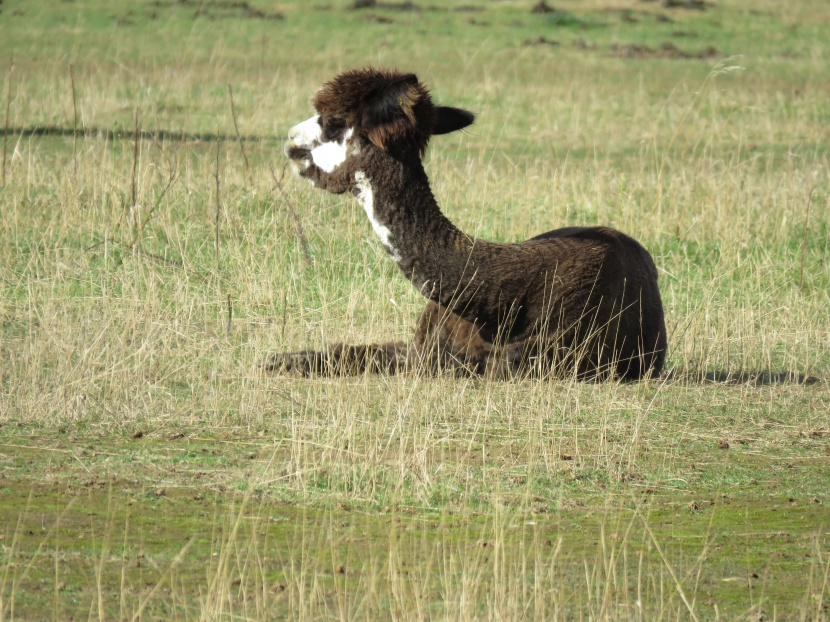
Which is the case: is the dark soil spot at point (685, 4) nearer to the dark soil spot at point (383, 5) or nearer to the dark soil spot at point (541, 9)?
the dark soil spot at point (541, 9)

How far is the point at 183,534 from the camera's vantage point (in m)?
4.59

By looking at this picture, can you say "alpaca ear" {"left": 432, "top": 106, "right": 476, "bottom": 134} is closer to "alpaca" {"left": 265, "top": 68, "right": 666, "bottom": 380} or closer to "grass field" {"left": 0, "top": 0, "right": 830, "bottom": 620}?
"alpaca" {"left": 265, "top": 68, "right": 666, "bottom": 380}

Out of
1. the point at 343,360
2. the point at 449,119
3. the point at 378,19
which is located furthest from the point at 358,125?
the point at 378,19

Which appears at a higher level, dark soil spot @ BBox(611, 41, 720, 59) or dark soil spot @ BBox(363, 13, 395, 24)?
dark soil spot @ BBox(363, 13, 395, 24)

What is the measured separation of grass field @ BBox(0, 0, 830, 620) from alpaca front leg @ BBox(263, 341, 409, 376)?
0.41 ft

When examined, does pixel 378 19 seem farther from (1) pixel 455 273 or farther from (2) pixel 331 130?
(1) pixel 455 273

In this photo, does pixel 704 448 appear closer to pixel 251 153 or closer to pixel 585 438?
pixel 585 438

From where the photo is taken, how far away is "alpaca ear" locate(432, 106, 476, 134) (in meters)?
6.95

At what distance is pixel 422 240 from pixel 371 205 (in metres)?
0.34

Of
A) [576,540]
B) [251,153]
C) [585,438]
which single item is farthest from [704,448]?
[251,153]

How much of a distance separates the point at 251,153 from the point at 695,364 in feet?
29.1

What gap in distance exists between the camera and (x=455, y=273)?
6938 millimetres

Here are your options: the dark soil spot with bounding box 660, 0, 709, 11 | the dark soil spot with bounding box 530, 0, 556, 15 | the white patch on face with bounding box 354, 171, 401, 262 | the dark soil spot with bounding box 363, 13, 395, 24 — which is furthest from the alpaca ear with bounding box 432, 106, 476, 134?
the dark soil spot with bounding box 660, 0, 709, 11

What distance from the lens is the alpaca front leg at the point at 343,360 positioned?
24.0 feet
